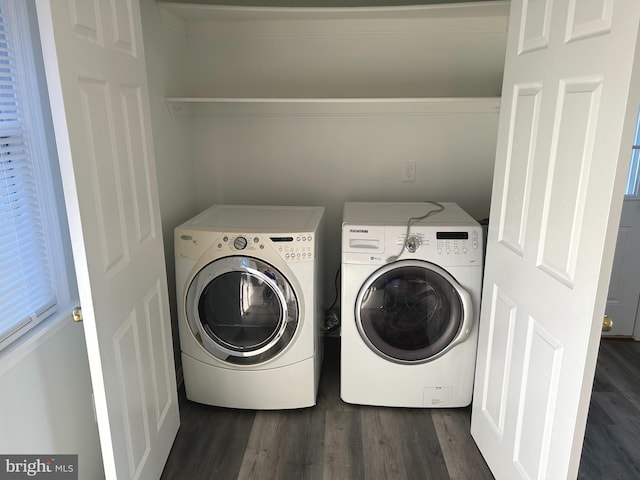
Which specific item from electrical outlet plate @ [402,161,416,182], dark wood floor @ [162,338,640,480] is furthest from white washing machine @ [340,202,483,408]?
electrical outlet plate @ [402,161,416,182]

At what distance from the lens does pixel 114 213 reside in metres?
1.43

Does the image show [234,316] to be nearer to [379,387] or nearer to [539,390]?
[379,387]

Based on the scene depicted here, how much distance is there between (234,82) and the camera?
266 cm

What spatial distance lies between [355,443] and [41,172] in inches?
65.3

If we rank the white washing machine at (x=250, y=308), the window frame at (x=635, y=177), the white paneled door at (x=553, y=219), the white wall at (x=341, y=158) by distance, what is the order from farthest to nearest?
the window frame at (x=635, y=177)
the white wall at (x=341, y=158)
the white washing machine at (x=250, y=308)
the white paneled door at (x=553, y=219)

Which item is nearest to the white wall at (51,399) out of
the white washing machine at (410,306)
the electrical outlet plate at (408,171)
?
the white washing machine at (410,306)

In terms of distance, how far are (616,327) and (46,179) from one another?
10.6 ft

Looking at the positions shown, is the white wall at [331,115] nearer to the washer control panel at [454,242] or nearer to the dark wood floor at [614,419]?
the washer control panel at [454,242]

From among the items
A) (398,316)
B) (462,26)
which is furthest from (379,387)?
(462,26)

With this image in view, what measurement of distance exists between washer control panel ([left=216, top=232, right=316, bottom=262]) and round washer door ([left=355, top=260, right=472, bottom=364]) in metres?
0.34

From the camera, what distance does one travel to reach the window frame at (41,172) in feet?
4.35

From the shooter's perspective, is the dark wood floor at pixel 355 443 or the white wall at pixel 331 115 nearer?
the dark wood floor at pixel 355 443

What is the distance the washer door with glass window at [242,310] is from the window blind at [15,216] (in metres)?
0.77
